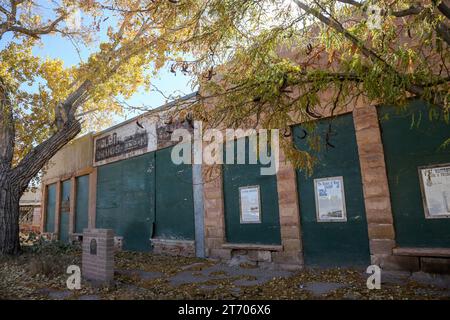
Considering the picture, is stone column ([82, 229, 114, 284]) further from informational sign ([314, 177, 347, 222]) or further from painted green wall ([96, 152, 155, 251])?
informational sign ([314, 177, 347, 222])

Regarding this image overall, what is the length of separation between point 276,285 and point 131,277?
3.25m

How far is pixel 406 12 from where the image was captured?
4.09 metres

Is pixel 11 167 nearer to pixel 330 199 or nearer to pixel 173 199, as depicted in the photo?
pixel 173 199

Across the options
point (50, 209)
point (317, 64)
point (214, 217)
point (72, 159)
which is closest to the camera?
point (317, 64)

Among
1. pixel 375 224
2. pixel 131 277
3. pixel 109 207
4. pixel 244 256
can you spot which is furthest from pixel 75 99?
pixel 375 224

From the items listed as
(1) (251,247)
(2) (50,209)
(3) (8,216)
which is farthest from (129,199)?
(2) (50,209)

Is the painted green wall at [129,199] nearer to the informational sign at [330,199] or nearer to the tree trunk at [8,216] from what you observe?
the tree trunk at [8,216]

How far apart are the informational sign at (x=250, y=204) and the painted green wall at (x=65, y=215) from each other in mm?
10861

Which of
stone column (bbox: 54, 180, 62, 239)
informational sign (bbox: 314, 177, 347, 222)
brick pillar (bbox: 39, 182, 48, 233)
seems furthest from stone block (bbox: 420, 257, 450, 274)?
brick pillar (bbox: 39, 182, 48, 233)

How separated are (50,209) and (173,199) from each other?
1091 cm

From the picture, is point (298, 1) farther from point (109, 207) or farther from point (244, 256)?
point (109, 207)

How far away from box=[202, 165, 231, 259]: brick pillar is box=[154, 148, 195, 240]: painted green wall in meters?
0.78

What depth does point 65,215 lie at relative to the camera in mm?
16438
